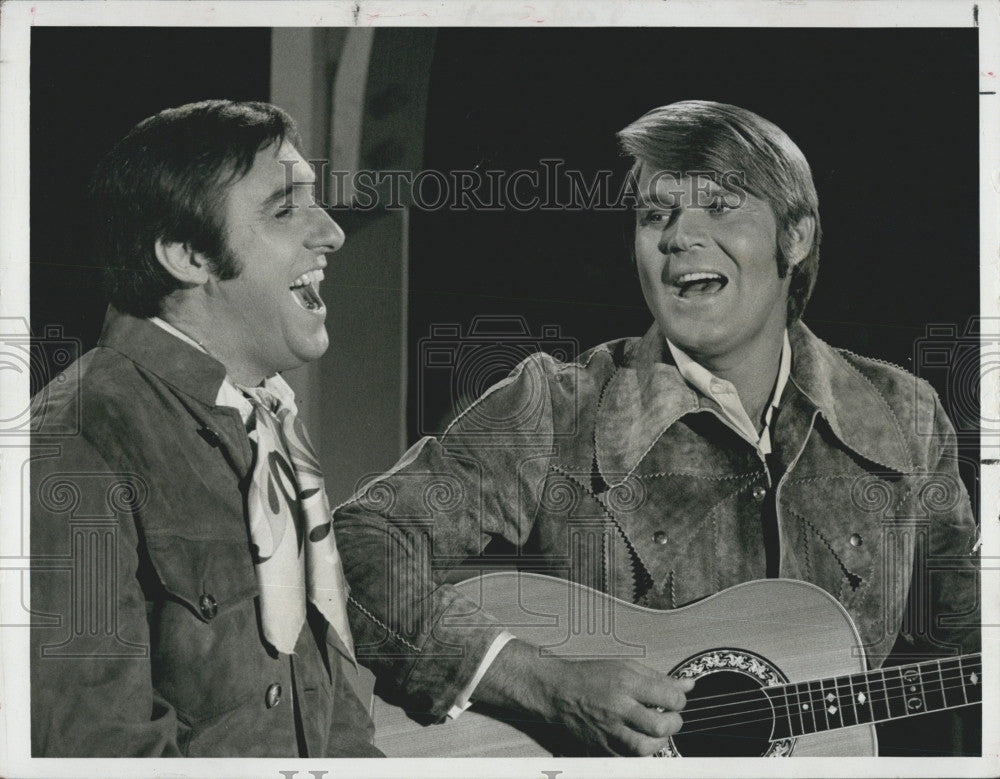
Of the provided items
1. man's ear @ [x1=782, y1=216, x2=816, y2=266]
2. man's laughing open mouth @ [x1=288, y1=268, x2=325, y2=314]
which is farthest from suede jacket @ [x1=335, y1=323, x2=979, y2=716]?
man's laughing open mouth @ [x1=288, y1=268, x2=325, y2=314]

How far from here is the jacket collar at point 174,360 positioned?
346 centimetres

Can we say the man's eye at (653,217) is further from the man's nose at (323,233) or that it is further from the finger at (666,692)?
the finger at (666,692)

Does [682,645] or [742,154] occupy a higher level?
[742,154]

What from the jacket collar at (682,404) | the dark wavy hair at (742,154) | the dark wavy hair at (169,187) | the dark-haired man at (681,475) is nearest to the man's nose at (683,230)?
the dark-haired man at (681,475)

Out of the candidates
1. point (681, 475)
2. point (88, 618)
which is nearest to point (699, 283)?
point (681, 475)

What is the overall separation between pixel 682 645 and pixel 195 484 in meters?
1.50

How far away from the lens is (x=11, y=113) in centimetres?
368

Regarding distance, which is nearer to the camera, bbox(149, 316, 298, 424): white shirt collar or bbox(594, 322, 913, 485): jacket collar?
bbox(149, 316, 298, 424): white shirt collar

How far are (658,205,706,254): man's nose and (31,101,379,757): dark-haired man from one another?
1.00 m

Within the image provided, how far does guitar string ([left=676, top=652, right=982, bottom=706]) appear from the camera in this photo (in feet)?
11.6

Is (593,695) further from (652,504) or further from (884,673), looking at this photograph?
(884,673)

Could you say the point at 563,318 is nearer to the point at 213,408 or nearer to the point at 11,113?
the point at 213,408

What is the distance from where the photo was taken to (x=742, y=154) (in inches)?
143

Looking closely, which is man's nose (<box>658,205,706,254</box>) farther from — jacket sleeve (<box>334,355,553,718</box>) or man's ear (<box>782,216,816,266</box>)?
jacket sleeve (<box>334,355,553,718</box>)
